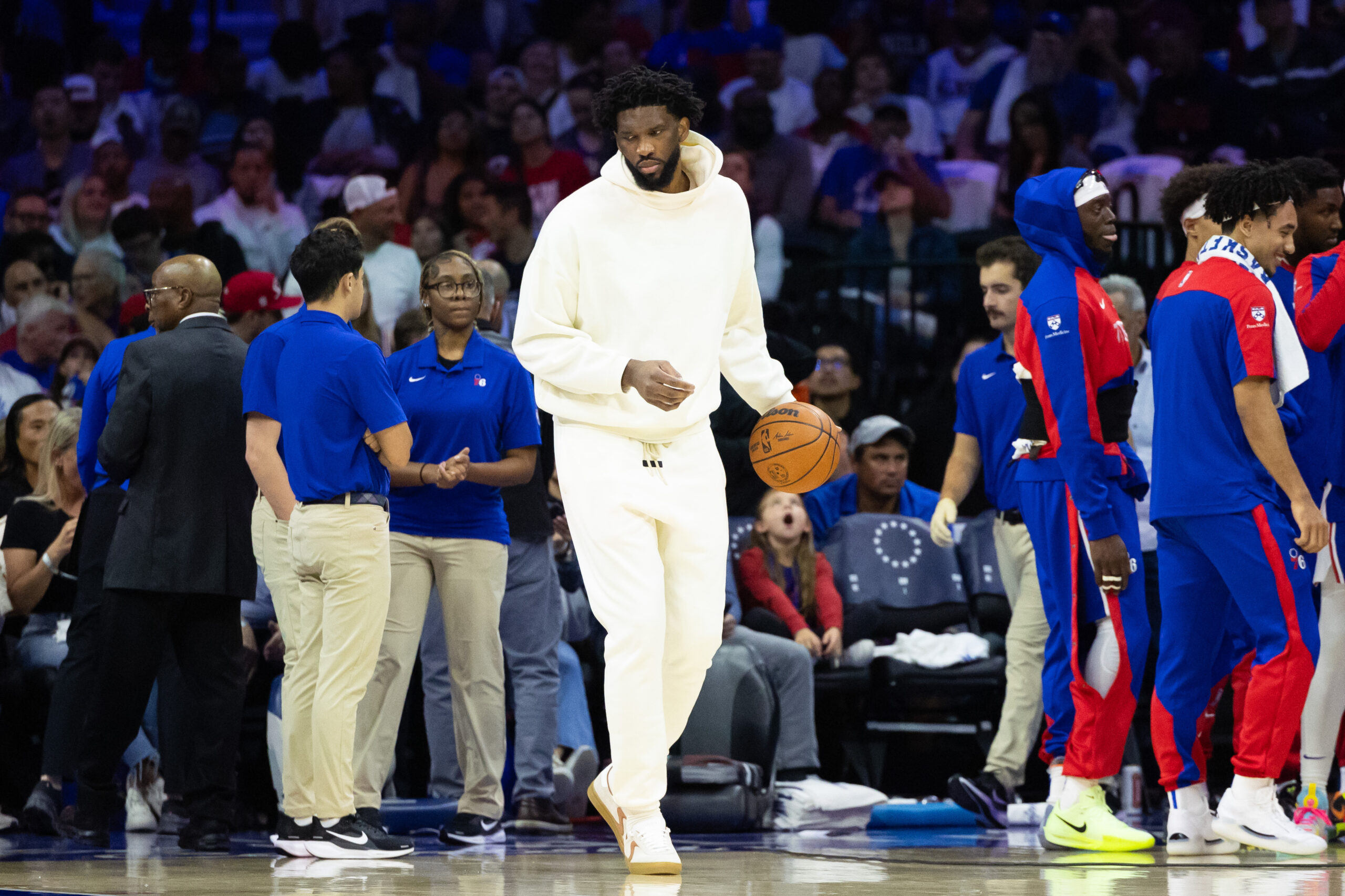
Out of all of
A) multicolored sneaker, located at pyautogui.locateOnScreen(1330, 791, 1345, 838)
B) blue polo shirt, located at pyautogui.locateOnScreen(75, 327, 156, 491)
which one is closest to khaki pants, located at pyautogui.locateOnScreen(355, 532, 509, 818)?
blue polo shirt, located at pyautogui.locateOnScreen(75, 327, 156, 491)

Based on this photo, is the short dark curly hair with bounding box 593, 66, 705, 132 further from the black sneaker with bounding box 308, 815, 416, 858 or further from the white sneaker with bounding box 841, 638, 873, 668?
the white sneaker with bounding box 841, 638, 873, 668

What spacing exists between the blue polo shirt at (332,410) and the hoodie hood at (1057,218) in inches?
89.6

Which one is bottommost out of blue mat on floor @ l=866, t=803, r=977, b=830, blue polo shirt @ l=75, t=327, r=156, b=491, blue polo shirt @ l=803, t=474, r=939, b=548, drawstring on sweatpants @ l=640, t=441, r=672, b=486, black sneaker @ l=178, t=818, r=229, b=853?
blue mat on floor @ l=866, t=803, r=977, b=830

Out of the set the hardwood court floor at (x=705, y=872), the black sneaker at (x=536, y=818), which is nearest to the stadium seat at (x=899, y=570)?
the hardwood court floor at (x=705, y=872)

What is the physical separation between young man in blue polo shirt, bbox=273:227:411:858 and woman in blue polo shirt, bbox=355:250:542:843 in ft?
1.75

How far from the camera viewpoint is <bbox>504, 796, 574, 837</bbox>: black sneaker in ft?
22.4

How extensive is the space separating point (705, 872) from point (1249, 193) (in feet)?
9.43

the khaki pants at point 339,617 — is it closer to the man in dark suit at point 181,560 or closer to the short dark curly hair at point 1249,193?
the man in dark suit at point 181,560

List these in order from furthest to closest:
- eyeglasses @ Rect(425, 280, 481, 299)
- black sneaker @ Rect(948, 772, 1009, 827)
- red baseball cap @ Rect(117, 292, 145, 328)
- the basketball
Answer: red baseball cap @ Rect(117, 292, 145, 328)
black sneaker @ Rect(948, 772, 1009, 827)
eyeglasses @ Rect(425, 280, 481, 299)
the basketball

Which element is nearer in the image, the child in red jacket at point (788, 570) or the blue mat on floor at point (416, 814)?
the blue mat on floor at point (416, 814)

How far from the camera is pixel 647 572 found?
477 centimetres

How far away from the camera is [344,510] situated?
5.62 m

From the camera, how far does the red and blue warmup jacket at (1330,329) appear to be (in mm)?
6074

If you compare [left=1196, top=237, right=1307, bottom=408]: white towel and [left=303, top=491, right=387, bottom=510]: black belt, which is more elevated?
[left=1196, top=237, right=1307, bottom=408]: white towel
